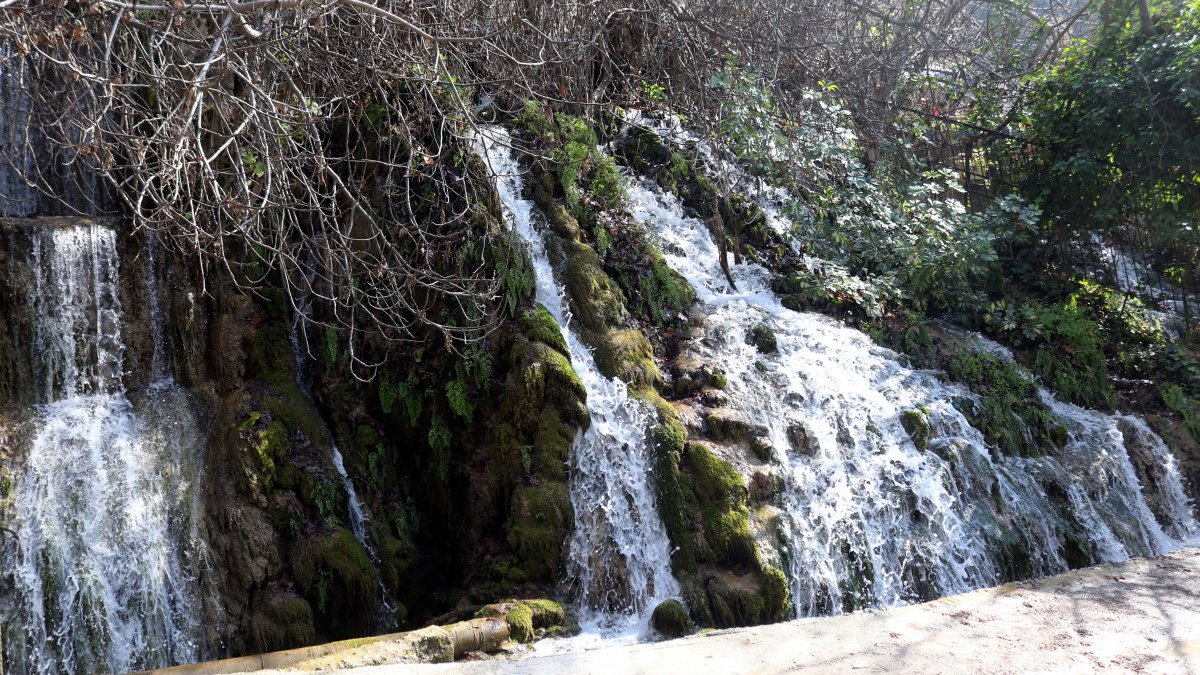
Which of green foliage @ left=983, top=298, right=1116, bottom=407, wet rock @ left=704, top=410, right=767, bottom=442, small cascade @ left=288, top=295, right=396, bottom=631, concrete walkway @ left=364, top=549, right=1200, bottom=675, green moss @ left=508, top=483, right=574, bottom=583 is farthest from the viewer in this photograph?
green foliage @ left=983, top=298, right=1116, bottom=407

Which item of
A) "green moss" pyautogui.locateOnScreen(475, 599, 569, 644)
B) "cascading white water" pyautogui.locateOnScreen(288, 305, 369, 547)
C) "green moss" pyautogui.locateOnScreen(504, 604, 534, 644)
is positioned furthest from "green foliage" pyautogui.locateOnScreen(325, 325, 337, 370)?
"green moss" pyautogui.locateOnScreen(504, 604, 534, 644)

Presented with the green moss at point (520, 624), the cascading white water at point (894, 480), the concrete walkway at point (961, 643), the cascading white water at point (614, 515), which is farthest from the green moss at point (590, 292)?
the concrete walkway at point (961, 643)

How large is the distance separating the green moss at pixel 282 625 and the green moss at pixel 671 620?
2.58 m

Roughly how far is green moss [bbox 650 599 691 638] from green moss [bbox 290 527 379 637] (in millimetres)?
2259

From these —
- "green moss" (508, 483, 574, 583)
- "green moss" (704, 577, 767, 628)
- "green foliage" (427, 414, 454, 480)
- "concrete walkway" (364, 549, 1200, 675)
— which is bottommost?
"concrete walkway" (364, 549, 1200, 675)

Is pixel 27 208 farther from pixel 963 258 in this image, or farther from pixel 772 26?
pixel 963 258

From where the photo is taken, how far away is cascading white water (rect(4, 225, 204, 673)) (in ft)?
21.0

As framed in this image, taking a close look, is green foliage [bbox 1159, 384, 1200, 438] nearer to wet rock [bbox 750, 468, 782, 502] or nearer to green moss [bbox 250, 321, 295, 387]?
wet rock [bbox 750, 468, 782, 502]

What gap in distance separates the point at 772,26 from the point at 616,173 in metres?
2.41

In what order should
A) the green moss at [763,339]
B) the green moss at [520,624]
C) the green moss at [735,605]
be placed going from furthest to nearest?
1. the green moss at [763,339]
2. the green moss at [735,605]
3. the green moss at [520,624]

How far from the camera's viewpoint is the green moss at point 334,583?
7.02 metres

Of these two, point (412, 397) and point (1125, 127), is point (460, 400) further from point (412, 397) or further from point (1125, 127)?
point (1125, 127)

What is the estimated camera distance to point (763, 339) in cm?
912

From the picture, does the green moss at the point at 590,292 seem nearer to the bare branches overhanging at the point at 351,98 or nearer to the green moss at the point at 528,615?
the bare branches overhanging at the point at 351,98
